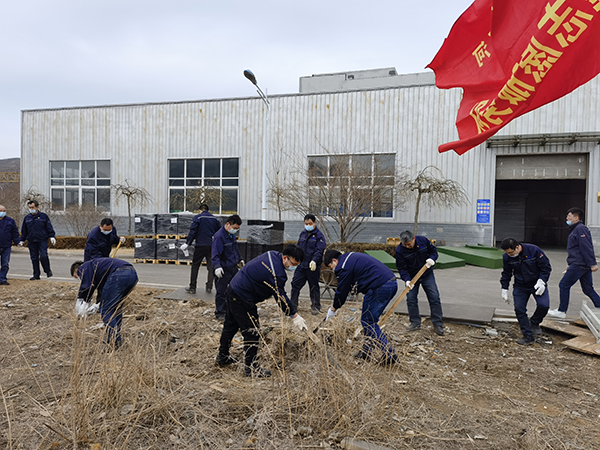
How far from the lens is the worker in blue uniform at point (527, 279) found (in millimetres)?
5277

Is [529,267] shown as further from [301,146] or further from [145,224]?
[301,146]

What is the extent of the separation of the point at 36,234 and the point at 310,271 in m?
6.71

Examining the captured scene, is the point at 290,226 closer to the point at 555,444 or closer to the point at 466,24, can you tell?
the point at 466,24

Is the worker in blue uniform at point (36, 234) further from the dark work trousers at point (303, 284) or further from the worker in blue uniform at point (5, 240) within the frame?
the dark work trousers at point (303, 284)

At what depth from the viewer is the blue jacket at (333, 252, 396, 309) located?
180 inches

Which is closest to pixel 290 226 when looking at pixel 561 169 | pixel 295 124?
pixel 295 124

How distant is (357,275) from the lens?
463 cm

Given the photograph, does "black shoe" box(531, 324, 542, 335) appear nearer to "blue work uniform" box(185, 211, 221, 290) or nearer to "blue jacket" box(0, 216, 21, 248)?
"blue work uniform" box(185, 211, 221, 290)

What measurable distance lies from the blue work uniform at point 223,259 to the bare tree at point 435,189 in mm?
10939

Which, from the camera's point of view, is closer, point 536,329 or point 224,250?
point 536,329

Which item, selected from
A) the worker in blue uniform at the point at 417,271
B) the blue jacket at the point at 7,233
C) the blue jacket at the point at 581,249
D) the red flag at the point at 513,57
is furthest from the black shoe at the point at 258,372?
the blue jacket at the point at 7,233

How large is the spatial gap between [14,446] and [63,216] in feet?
68.6

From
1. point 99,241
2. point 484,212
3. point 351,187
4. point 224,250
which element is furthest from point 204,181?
point 224,250

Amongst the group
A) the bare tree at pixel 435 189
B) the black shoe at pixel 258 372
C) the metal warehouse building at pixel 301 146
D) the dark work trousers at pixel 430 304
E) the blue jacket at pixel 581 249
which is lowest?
the black shoe at pixel 258 372
